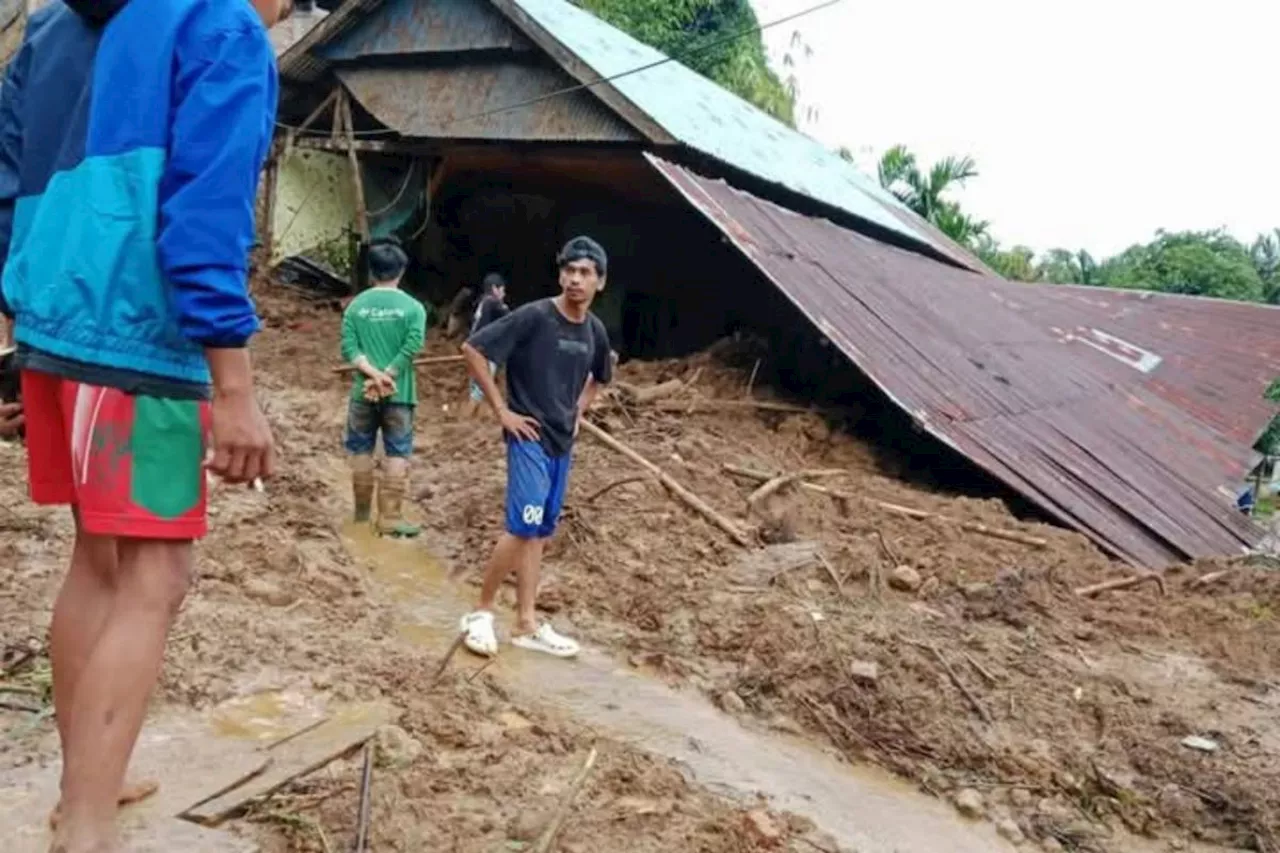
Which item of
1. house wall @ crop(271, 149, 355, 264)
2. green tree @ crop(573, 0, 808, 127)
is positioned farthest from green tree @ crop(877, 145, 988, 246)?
house wall @ crop(271, 149, 355, 264)

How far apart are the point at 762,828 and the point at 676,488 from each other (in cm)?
387

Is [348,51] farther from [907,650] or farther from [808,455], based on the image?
[907,650]

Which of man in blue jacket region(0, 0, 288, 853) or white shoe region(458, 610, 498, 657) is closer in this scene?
man in blue jacket region(0, 0, 288, 853)

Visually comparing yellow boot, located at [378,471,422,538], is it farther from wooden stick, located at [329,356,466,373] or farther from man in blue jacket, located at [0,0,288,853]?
wooden stick, located at [329,356,466,373]

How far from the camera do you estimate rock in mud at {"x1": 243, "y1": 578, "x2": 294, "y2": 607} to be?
4539 mm

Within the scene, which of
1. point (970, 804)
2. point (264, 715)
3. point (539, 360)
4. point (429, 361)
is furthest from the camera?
point (429, 361)

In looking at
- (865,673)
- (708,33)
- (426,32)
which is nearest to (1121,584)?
(865,673)

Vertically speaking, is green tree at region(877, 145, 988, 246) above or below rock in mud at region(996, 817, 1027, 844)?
above

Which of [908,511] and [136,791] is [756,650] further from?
[136,791]

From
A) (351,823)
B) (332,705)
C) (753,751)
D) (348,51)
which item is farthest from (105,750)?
(348,51)

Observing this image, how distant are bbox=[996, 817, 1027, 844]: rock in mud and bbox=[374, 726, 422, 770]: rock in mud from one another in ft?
6.87

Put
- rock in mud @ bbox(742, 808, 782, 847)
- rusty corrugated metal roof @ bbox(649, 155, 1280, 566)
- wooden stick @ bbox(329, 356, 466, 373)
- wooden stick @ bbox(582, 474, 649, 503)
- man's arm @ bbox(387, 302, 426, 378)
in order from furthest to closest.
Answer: wooden stick @ bbox(329, 356, 466, 373)
rusty corrugated metal roof @ bbox(649, 155, 1280, 566)
wooden stick @ bbox(582, 474, 649, 503)
man's arm @ bbox(387, 302, 426, 378)
rock in mud @ bbox(742, 808, 782, 847)

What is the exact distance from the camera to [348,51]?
12188 mm

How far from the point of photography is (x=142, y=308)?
197 centimetres
